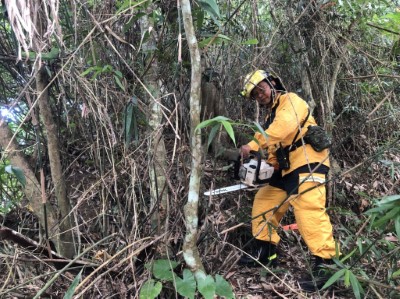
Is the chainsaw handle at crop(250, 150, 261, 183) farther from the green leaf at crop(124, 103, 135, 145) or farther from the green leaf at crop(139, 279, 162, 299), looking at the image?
the green leaf at crop(139, 279, 162, 299)

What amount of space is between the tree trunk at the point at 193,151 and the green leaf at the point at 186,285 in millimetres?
54

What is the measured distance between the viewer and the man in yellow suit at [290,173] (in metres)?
3.18

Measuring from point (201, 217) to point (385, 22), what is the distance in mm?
3303

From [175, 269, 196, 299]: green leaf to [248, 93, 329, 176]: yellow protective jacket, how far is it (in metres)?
1.30

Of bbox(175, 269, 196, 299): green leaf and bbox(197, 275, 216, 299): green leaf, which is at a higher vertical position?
bbox(197, 275, 216, 299): green leaf

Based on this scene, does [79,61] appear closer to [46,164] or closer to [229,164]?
[46,164]

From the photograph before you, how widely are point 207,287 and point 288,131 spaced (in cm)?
154

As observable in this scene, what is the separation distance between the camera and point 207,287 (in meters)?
2.28

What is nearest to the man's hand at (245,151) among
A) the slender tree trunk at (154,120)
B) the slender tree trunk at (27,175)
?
the slender tree trunk at (154,120)

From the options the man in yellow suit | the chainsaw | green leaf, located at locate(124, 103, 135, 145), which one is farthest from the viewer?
the chainsaw

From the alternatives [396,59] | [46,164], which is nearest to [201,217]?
[46,164]

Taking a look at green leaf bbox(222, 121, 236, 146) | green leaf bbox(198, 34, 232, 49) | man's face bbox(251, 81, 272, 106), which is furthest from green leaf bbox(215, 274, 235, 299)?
man's face bbox(251, 81, 272, 106)

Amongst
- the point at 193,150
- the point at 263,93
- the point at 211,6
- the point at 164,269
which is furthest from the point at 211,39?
the point at 164,269

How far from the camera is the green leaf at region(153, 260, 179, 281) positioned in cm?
240
